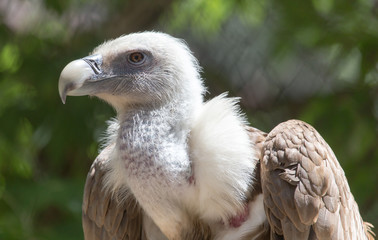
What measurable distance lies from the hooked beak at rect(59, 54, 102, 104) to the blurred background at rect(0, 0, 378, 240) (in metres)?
1.29

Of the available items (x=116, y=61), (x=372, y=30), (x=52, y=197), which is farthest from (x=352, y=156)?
(x=116, y=61)

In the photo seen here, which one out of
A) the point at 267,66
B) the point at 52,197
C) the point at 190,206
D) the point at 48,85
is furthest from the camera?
the point at 267,66

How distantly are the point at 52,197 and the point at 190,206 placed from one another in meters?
1.42

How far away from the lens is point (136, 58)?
8.77 ft

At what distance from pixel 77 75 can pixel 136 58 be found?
247mm

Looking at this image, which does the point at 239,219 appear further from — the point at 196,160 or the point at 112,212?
the point at 112,212

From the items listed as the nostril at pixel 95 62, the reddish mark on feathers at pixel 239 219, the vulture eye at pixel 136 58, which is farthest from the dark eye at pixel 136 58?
the reddish mark on feathers at pixel 239 219

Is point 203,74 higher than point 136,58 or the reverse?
the reverse

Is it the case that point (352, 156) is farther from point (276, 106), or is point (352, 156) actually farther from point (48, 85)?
point (48, 85)

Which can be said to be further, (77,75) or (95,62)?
(95,62)

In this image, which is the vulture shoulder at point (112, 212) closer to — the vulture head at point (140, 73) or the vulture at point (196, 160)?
the vulture at point (196, 160)

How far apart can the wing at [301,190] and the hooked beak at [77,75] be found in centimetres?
63

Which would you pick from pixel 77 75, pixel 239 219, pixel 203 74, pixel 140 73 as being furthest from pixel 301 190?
pixel 203 74

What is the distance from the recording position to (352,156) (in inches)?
159
